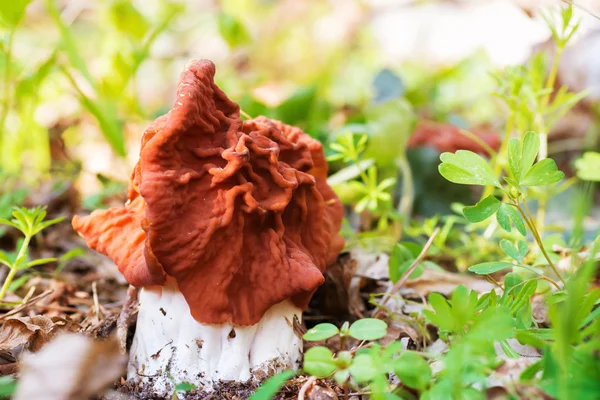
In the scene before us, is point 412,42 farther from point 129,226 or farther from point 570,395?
point 570,395

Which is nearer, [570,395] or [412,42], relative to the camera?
[570,395]

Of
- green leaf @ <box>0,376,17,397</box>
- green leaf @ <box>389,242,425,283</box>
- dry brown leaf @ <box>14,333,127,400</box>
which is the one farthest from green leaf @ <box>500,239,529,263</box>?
green leaf @ <box>0,376,17,397</box>

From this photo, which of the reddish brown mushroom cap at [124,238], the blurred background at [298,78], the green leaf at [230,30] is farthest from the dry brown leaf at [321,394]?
the green leaf at [230,30]

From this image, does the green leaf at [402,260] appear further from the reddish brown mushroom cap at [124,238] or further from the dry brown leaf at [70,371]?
the dry brown leaf at [70,371]

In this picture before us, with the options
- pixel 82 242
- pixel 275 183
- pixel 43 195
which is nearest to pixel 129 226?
pixel 275 183

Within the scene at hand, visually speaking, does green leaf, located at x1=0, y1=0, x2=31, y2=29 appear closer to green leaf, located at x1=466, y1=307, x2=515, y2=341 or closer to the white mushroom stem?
the white mushroom stem

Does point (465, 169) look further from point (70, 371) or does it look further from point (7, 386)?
point (7, 386)
